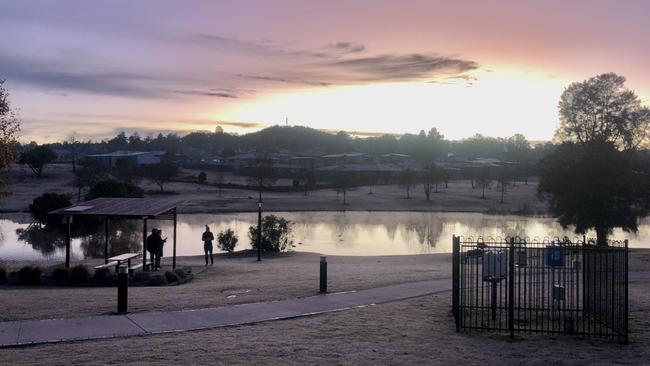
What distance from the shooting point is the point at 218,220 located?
5834 cm

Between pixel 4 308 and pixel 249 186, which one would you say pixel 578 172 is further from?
pixel 249 186

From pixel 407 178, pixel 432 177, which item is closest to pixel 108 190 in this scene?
pixel 407 178

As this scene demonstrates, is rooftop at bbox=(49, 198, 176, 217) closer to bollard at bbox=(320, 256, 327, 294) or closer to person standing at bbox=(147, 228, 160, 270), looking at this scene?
person standing at bbox=(147, 228, 160, 270)

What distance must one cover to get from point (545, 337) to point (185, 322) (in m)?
6.59

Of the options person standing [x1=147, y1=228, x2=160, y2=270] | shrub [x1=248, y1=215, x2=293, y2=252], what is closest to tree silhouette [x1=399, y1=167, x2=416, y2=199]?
shrub [x1=248, y1=215, x2=293, y2=252]

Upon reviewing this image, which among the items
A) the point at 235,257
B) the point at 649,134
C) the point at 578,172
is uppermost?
the point at 649,134

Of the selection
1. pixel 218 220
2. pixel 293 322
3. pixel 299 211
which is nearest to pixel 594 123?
pixel 299 211

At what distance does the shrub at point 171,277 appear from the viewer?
66.9 feet

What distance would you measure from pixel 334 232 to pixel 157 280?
100 ft

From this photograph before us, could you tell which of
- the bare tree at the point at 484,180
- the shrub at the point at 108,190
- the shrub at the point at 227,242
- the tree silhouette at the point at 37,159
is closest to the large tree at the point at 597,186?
the shrub at the point at 227,242

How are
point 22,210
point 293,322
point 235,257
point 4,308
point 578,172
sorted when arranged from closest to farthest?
point 293,322
point 4,308
point 235,257
point 578,172
point 22,210

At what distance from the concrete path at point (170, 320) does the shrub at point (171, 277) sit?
21.4 feet

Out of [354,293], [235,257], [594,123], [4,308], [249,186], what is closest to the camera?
[4,308]

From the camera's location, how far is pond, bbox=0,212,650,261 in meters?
39.8
